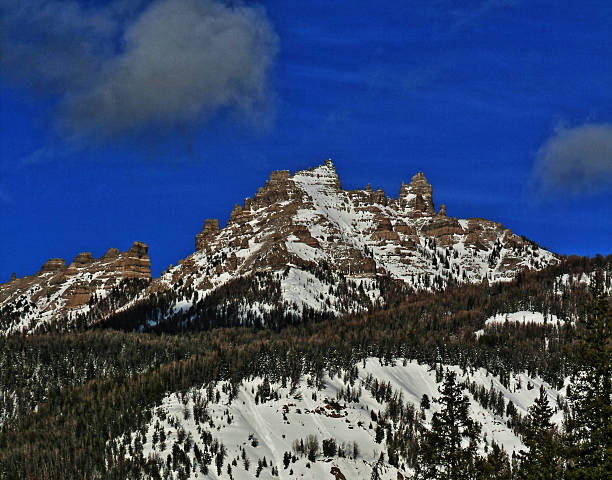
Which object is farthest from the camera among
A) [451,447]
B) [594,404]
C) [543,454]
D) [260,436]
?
[260,436]

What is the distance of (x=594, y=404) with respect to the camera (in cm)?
4916

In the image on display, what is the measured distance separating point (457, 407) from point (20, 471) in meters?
133

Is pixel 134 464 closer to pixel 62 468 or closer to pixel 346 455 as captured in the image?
pixel 62 468

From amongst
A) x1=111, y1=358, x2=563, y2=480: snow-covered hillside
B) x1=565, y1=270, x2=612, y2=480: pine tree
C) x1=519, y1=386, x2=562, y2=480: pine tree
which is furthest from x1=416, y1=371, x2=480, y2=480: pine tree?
x1=111, y1=358, x2=563, y2=480: snow-covered hillside

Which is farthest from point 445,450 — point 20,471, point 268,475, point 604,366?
point 20,471

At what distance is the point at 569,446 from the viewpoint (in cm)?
4981

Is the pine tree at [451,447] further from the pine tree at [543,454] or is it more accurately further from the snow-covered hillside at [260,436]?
the snow-covered hillside at [260,436]

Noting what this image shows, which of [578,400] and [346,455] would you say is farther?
[346,455]

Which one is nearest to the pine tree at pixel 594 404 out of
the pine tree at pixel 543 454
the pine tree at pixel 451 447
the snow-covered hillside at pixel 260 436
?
the pine tree at pixel 543 454

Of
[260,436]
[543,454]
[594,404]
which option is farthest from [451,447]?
[260,436]

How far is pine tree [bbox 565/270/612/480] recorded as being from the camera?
1858 inches

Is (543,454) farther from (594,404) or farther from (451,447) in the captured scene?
(594,404)

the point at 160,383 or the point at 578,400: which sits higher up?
the point at 160,383

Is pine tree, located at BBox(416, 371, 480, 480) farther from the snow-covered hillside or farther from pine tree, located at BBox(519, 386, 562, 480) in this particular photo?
the snow-covered hillside
